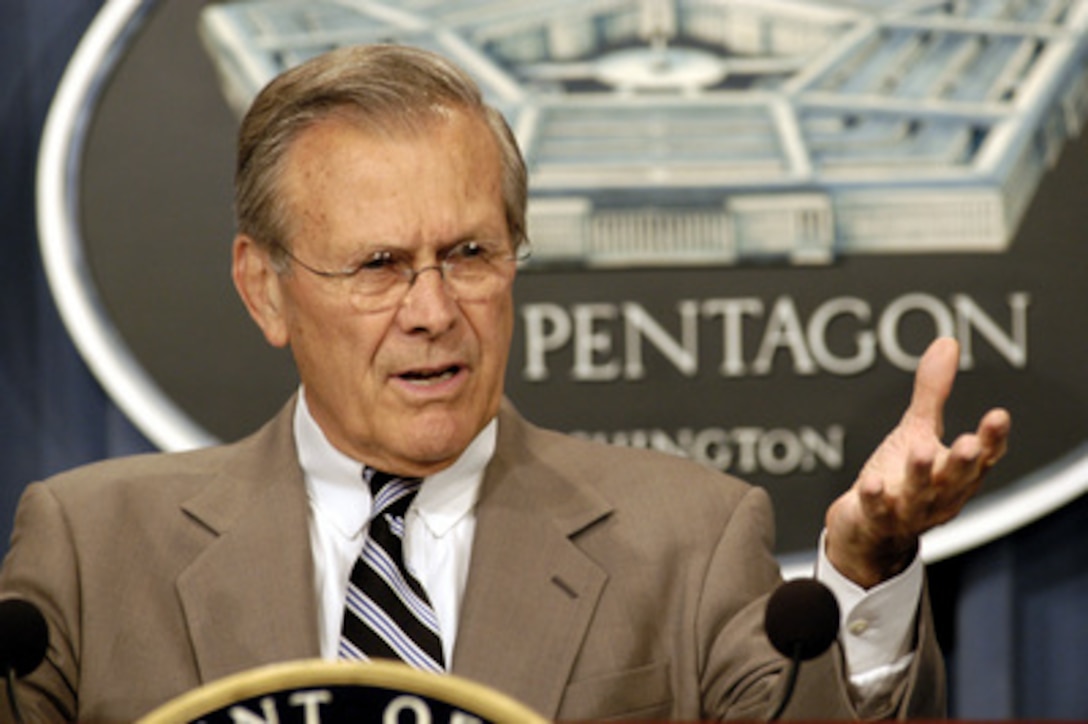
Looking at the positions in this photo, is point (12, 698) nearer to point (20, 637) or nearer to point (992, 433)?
point (20, 637)

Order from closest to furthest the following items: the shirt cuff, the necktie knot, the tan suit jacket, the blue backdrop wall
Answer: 1. the shirt cuff
2. the tan suit jacket
3. the necktie knot
4. the blue backdrop wall

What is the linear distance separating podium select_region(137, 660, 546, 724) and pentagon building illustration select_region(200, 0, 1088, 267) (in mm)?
1563

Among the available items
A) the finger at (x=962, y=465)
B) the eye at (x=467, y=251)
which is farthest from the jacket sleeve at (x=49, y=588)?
the finger at (x=962, y=465)

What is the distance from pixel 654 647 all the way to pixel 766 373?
1.03 metres

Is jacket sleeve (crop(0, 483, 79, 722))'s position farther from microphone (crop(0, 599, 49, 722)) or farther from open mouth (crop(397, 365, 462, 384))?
open mouth (crop(397, 365, 462, 384))

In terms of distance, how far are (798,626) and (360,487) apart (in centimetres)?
57

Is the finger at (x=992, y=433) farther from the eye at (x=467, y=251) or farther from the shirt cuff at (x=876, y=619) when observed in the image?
the eye at (x=467, y=251)

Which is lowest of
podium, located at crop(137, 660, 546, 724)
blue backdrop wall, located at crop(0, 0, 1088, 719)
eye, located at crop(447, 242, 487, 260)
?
blue backdrop wall, located at crop(0, 0, 1088, 719)

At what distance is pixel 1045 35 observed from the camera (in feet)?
→ 8.42

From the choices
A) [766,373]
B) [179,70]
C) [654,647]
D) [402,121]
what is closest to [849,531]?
[654,647]

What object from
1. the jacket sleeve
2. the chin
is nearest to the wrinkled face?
the chin

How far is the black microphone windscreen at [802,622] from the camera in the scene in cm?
121

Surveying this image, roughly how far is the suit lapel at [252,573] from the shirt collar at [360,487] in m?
0.02

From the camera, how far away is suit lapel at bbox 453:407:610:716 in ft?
4.95
